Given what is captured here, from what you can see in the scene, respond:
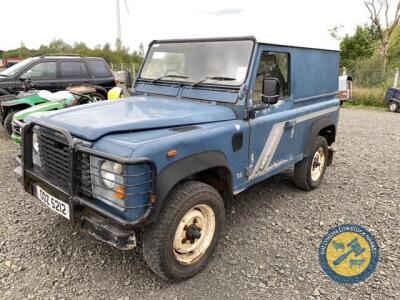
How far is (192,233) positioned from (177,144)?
2.72 ft

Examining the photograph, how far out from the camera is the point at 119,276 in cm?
314

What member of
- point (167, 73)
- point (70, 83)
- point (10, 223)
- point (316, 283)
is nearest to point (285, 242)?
point (316, 283)

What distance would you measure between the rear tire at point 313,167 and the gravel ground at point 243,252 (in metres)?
0.15

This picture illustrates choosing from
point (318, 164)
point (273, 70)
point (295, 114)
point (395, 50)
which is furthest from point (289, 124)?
point (395, 50)

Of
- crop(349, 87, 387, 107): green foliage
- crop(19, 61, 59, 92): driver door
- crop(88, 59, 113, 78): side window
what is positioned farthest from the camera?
crop(349, 87, 387, 107): green foliage

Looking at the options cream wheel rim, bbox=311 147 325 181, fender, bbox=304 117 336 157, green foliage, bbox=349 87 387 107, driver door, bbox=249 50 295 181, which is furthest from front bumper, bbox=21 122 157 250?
green foliage, bbox=349 87 387 107

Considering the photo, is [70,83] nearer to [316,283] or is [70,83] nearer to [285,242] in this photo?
[285,242]

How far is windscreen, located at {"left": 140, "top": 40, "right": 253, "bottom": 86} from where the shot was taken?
364 cm

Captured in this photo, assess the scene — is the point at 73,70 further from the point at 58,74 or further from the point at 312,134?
the point at 312,134

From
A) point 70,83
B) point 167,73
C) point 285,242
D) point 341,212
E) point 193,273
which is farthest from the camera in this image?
point 70,83

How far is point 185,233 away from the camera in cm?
306

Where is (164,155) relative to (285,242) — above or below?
above

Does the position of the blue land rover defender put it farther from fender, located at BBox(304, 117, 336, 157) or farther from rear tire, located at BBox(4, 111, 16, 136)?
rear tire, located at BBox(4, 111, 16, 136)

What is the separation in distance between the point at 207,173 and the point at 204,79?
3.40 ft
